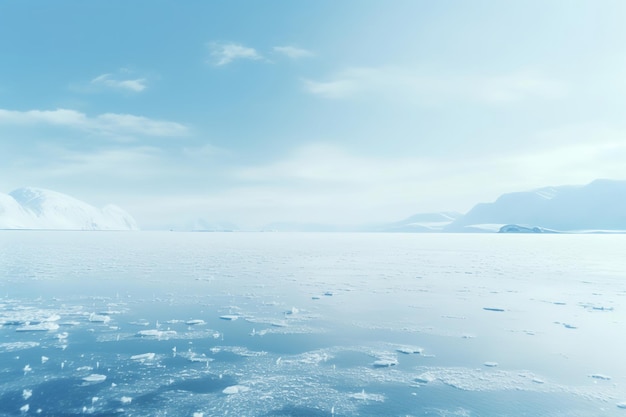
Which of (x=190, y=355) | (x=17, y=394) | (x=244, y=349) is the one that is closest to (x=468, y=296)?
(x=244, y=349)

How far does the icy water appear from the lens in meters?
10.5

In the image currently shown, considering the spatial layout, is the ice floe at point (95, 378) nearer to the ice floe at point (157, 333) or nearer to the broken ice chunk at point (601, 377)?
the ice floe at point (157, 333)

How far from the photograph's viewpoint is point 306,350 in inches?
581

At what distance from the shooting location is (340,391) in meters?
11.3

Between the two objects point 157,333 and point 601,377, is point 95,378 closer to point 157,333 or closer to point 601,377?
point 157,333

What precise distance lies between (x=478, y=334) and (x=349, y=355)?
6672 millimetres

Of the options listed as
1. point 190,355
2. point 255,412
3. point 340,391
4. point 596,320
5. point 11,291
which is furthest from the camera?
point 11,291

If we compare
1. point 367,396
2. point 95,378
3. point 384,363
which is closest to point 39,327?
point 95,378

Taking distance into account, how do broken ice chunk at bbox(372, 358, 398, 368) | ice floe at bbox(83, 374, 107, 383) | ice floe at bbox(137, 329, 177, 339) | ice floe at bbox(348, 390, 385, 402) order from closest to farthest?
1. ice floe at bbox(348, 390, 385, 402)
2. ice floe at bbox(83, 374, 107, 383)
3. broken ice chunk at bbox(372, 358, 398, 368)
4. ice floe at bbox(137, 329, 177, 339)

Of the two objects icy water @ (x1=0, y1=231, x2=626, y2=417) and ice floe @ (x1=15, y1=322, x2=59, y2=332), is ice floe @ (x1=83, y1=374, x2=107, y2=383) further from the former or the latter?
ice floe @ (x1=15, y1=322, x2=59, y2=332)

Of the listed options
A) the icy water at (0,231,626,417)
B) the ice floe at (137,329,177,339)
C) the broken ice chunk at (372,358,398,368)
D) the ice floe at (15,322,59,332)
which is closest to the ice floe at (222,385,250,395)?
the icy water at (0,231,626,417)

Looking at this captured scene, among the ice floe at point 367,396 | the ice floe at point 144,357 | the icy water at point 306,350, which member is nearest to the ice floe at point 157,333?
the icy water at point 306,350

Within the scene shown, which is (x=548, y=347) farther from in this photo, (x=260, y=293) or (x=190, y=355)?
(x=260, y=293)

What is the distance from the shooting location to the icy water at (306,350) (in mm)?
10547
